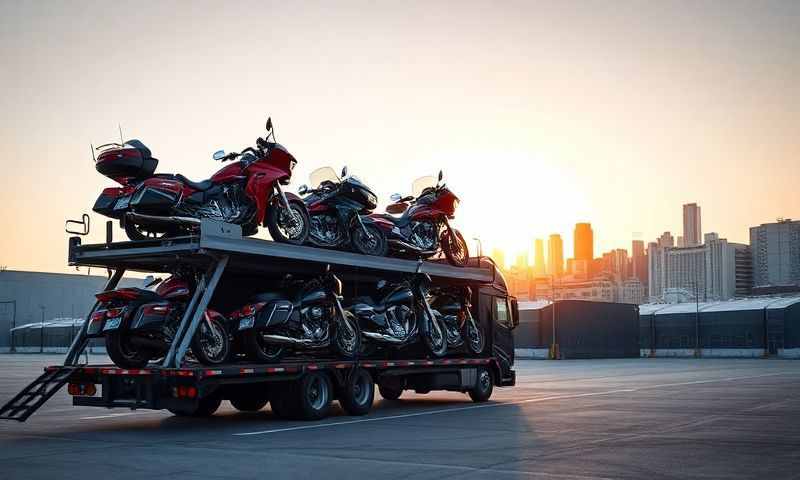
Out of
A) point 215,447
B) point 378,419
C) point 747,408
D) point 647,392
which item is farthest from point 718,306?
point 215,447

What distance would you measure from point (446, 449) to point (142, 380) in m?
4.36

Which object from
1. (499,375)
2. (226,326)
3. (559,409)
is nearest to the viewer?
(226,326)

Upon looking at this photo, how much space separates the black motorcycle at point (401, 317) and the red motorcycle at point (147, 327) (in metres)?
3.44

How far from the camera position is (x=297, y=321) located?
48.3 ft

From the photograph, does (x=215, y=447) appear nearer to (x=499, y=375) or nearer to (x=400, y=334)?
(x=400, y=334)

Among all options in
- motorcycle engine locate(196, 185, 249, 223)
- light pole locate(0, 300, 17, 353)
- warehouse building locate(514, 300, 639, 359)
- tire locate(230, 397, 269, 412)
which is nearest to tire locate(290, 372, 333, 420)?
tire locate(230, 397, 269, 412)

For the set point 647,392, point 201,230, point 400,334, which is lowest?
point 647,392

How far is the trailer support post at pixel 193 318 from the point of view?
41.7ft

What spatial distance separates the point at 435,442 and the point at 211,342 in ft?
11.6

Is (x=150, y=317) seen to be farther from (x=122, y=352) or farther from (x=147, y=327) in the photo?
(x=122, y=352)

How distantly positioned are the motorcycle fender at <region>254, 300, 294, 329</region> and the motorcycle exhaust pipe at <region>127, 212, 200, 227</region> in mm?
1627

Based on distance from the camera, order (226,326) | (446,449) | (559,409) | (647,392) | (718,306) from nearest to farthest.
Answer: (446,449) < (226,326) < (559,409) < (647,392) < (718,306)

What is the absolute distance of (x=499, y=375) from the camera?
20.2m

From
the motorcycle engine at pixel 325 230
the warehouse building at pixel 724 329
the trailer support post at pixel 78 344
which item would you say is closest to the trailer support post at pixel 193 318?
the trailer support post at pixel 78 344
